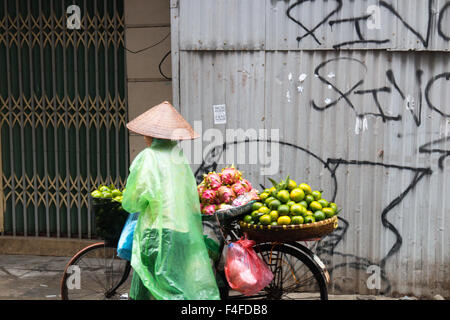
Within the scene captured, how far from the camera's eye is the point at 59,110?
6.18 metres

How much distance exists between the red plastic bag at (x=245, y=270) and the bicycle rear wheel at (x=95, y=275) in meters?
0.89

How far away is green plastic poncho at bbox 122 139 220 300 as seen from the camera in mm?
3496

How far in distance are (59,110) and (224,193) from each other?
3.23 meters

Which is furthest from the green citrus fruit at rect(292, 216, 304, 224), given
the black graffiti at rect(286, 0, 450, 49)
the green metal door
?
the green metal door

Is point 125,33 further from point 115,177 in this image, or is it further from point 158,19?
point 115,177

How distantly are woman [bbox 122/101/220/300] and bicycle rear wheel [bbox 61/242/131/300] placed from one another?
532mm

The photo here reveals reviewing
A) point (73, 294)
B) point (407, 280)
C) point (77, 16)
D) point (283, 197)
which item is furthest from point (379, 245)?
point (77, 16)

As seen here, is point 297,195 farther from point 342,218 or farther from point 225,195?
point 342,218

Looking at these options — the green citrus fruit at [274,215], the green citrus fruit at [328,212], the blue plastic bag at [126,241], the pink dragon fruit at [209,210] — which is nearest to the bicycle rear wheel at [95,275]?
the blue plastic bag at [126,241]

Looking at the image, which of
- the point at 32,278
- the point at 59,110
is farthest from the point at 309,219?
the point at 59,110

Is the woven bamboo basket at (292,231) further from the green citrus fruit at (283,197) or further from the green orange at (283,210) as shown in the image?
the green citrus fruit at (283,197)

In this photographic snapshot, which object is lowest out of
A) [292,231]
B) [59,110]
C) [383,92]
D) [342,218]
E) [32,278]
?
[32,278]

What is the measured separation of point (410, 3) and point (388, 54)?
0.50m

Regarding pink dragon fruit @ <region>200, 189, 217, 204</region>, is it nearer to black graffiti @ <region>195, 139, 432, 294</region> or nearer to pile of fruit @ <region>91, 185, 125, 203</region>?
pile of fruit @ <region>91, 185, 125, 203</region>
